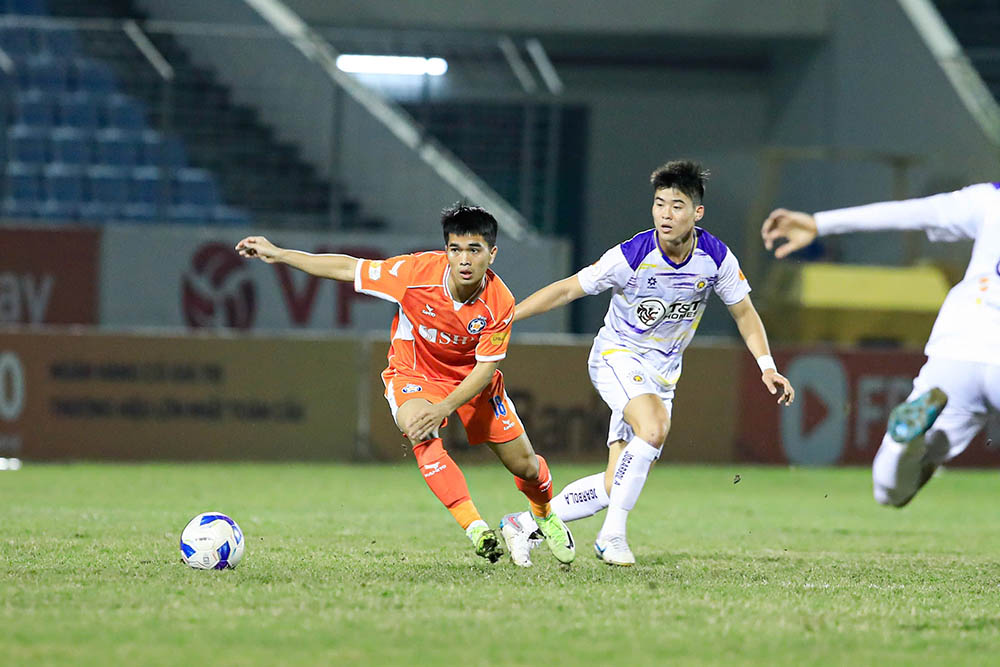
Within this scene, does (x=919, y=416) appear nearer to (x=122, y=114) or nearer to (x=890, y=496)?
(x=890, y=496)

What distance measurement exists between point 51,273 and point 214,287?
7.09 ft

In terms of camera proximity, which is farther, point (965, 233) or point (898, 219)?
point (965, 233)

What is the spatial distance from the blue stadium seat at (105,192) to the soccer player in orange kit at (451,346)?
1339 cm

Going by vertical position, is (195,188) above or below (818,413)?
above

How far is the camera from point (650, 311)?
7.54m

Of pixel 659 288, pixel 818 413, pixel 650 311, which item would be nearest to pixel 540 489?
pixel 650 311

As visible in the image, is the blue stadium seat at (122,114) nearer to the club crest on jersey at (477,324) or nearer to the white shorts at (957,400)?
the club crest on jersey at (477,324)

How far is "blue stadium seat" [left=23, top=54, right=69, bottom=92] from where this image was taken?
19844 millimetres

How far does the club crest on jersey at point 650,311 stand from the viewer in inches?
295

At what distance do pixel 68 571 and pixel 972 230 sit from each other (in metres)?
4.29

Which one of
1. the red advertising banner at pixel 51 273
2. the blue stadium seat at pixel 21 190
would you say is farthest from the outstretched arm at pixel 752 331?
the blue stadium seat at pixel 21 190

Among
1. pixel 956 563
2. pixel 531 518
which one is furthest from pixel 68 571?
pixel 956 563

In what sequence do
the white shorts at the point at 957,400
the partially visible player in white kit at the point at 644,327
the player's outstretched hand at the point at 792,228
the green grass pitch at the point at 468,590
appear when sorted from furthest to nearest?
the partially visible player in white kit at the point at 644,327 < the white shorts at the point at 957,400 < the player's outstretched hand at the point at 792,228 < the green grass pitch at the point at 468,590

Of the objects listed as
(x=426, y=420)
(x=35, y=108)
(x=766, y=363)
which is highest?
(x=35, y=108)
